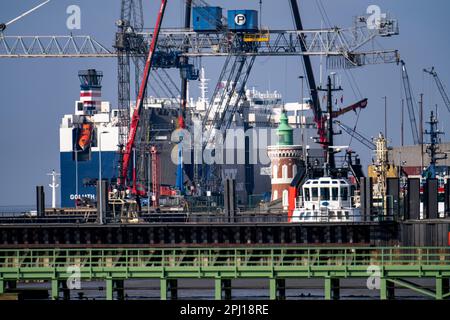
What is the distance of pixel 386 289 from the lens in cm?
6569

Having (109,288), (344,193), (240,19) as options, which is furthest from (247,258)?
(240,19)

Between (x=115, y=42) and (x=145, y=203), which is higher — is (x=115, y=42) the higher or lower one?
the higher one

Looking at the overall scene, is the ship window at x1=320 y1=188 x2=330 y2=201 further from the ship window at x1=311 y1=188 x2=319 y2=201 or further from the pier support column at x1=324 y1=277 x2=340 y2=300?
the pier support column at x1=324 y1=277 x2=340 y2=300

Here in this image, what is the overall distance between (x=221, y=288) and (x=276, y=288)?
2280 millimetres

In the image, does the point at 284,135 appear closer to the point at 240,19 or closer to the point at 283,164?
the point at 283,164

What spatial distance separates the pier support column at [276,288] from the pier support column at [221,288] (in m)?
2.05

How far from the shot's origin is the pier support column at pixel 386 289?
65.2 metres

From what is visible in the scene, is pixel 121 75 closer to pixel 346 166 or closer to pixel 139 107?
pixel 139 107

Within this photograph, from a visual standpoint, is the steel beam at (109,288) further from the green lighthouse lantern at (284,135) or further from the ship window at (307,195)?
the green lighthouse lantern at (284,135)

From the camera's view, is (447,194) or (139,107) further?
(139,107)
